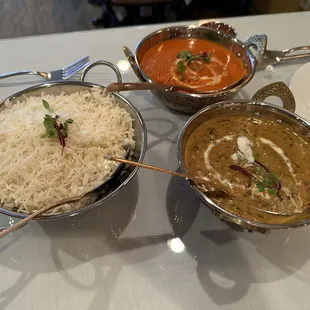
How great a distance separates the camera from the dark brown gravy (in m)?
0.99

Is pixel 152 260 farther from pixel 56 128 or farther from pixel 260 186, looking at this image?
pixel 56 128

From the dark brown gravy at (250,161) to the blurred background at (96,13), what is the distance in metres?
2.45

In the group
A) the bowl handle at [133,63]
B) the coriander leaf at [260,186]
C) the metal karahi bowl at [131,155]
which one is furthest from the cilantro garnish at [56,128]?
the coriander leaf at [260,186]

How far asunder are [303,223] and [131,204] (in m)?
0.55

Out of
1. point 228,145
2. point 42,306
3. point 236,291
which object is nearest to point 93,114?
point 228,145

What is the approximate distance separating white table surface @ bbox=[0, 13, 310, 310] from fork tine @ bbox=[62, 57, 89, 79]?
26.2 inches

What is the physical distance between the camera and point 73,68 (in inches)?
63.1

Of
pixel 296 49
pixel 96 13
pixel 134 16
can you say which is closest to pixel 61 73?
pixel 296 49

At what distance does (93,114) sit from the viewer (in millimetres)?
1249

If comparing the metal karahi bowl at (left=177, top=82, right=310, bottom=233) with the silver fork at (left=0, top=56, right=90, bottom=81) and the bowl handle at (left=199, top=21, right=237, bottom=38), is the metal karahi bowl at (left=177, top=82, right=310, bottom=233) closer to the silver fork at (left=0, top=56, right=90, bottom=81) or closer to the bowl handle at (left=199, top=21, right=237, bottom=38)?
the bowl handle at (left=199, top=21, right=237, bottom=38)

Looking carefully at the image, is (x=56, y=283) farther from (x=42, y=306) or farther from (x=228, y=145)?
(x=228, y=145)

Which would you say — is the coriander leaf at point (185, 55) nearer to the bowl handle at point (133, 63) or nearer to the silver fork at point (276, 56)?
the bowl handle at point (133, 63)

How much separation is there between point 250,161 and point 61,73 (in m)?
0.99

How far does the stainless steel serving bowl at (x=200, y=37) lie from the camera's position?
1.29m
